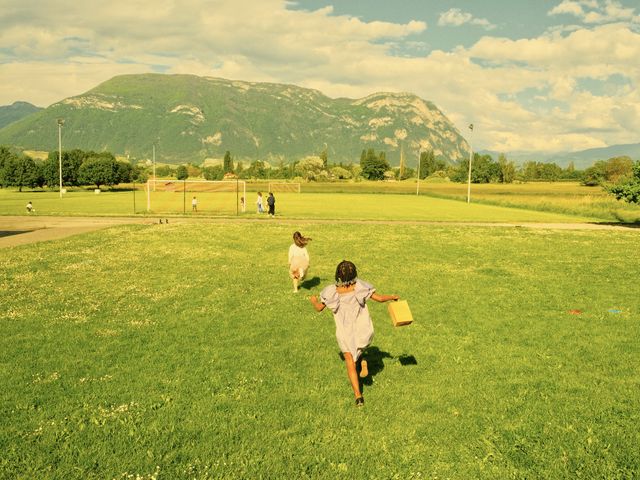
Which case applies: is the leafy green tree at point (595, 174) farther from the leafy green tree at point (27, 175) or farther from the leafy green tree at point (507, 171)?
the leafy green tree at point (27, 175)

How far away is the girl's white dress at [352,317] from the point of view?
8.02 meters

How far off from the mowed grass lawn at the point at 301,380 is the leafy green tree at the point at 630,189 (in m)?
25.7

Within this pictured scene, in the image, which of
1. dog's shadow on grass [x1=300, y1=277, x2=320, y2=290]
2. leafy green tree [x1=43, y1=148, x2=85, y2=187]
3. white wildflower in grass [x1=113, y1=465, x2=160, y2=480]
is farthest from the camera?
leafy green tree [x1=43, y1=148, x2=85, y2=187]

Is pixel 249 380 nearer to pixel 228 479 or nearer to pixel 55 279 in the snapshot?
pixel 228 479

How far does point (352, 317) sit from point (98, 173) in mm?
129890

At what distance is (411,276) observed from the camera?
60.8 ft

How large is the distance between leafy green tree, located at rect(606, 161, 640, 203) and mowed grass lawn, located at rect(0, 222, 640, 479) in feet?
84.4

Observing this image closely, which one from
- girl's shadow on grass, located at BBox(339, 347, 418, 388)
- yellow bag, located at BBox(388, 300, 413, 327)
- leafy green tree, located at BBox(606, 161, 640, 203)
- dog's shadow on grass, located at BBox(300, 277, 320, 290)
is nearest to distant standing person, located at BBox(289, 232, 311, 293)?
dog's shadow on grass, located at BBox(300, 277, 320, 290)

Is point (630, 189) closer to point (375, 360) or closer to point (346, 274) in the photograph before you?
point (375, 360)

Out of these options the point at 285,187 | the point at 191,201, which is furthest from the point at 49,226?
the point at 285,187

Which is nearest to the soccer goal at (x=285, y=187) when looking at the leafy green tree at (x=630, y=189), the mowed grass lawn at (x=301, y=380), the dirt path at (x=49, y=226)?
the dirt path at (x=49, y=226)

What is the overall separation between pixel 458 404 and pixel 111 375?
625cm

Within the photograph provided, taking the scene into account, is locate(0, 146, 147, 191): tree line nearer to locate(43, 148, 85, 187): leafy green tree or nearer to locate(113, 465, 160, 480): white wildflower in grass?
locate(43, 148, 85, 187): leafy green tree

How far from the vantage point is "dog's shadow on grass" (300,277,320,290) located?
16578 mm
